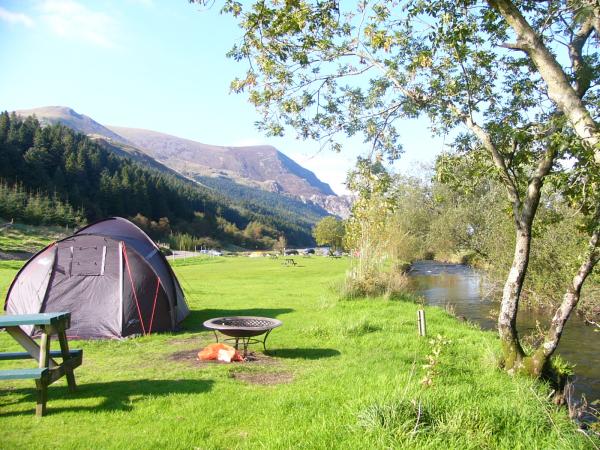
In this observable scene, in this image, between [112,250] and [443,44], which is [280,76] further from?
[112,250]

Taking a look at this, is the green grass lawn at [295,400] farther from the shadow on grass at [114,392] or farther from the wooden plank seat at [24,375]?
the wooden plank seat at [24,375]

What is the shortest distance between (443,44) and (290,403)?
6663mm

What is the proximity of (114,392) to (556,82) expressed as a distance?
303 inches

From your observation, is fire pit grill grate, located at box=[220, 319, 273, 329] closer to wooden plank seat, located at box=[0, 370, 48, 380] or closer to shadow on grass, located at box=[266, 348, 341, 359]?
shadow on grass, located at box=[266, 348, 341, 359]

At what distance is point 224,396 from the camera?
23.0ft

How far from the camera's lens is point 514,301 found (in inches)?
328

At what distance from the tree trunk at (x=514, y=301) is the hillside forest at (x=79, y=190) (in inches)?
3525

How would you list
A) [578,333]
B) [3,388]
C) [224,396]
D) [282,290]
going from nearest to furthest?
[224,396] → [3,388] → [578,333] → [282,290]

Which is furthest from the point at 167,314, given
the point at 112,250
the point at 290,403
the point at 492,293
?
the point at 492,293

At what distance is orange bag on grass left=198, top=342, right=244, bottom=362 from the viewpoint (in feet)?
30.7

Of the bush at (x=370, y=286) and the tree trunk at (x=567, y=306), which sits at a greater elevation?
the tree trunk at (x=567, y=306)

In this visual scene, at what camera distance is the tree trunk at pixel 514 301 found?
8.20 m

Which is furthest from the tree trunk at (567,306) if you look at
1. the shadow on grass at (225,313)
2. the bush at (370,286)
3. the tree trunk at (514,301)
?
the bush at (370,286)

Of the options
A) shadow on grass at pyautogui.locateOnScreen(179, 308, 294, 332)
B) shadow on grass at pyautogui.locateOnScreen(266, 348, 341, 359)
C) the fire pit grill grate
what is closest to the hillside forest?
shadow on grass at pyautogui.locateOnScreen(179, 308, 294, 332)
